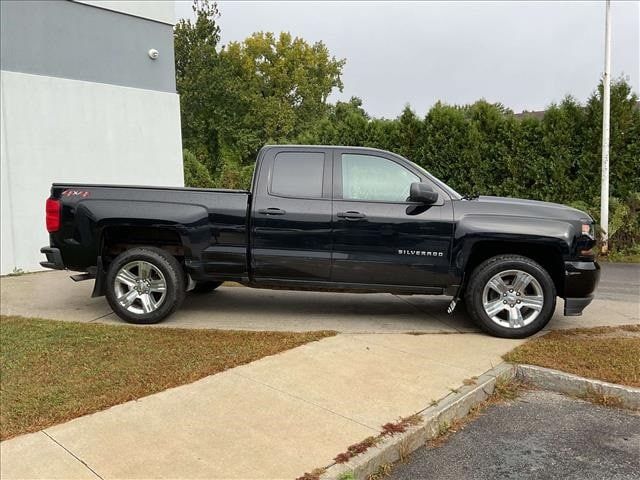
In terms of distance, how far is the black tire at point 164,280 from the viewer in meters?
5.96

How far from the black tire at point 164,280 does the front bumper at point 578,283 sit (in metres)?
4.03

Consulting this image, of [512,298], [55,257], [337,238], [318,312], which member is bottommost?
[318,312]

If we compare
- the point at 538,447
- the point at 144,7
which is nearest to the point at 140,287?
the point at 538,447

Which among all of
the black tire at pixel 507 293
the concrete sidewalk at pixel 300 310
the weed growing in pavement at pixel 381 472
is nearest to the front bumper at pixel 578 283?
the black tire at pixel 507 293

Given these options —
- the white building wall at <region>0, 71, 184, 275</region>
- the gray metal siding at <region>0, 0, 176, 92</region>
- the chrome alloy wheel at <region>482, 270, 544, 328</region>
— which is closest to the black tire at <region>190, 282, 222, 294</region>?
the chrome alloy wheel at <region>482, 270, 544, 328</region>

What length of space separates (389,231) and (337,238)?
1.78 feet

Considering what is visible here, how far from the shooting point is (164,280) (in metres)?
5.98

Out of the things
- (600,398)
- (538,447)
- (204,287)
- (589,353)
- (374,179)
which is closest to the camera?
(538,447)

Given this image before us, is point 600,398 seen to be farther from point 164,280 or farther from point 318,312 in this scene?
point 164,280

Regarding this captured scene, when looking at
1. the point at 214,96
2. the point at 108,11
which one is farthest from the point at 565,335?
the point at 214,96

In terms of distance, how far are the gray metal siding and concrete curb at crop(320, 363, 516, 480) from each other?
30.5 feet

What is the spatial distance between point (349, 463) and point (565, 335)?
3505mm

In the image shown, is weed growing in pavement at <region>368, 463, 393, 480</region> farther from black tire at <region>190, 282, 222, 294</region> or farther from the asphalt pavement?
black tire at <region>190, 282, 222, 294</region>

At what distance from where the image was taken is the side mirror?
5410 millimetres
